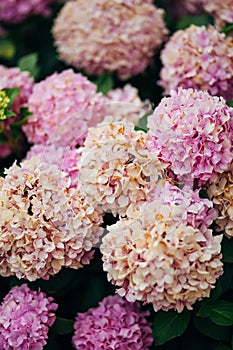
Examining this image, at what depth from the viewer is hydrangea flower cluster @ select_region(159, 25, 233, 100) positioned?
1.68 metres

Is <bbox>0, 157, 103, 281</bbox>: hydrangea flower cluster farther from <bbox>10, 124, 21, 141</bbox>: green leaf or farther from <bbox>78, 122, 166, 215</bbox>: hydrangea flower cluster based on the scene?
<bbox>10, 124, 21, 141</bbox>: green leaf

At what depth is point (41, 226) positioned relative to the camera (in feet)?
4.29

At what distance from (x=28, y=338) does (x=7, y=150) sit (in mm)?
661

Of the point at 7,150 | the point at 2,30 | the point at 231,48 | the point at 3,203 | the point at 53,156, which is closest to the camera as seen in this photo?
the point at 3,203

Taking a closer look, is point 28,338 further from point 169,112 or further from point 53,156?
point 169,112

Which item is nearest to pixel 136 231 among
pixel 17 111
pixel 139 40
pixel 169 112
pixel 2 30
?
pixel 169 112

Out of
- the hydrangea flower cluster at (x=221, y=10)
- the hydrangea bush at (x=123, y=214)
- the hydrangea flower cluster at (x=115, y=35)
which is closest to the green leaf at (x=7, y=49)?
the hydrangea flower cluster at (x=115, y=35)

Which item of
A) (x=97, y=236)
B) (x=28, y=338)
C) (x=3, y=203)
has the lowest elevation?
(x=28, y=338)

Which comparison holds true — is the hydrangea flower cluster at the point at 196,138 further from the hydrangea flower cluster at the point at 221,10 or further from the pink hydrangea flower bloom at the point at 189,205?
the hydrangea flower cluster at the point at 221,10

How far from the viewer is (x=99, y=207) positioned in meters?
1.35

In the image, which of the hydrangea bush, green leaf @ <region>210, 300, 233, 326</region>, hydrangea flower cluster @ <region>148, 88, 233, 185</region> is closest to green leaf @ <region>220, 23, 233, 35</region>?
the hydrangea bush

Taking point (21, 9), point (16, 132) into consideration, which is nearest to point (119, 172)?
point (16, 132)

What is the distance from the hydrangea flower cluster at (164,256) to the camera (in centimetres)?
117

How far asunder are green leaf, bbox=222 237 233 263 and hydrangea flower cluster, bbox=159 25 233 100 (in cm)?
49
